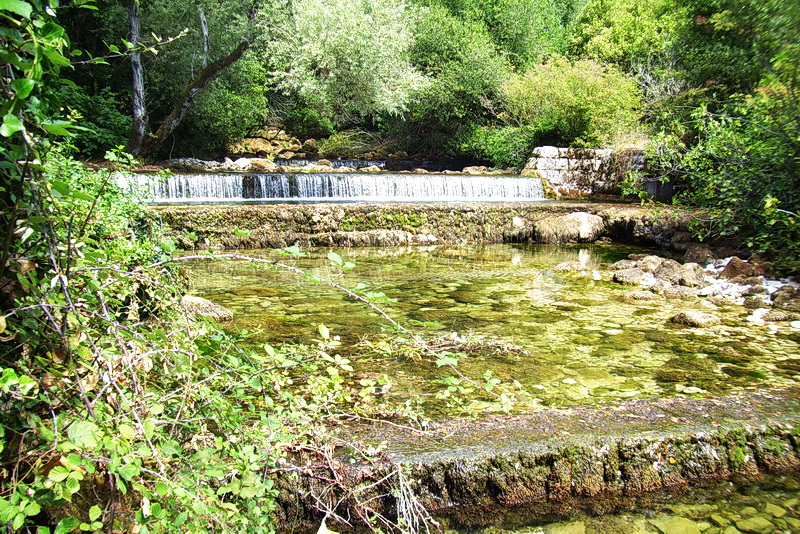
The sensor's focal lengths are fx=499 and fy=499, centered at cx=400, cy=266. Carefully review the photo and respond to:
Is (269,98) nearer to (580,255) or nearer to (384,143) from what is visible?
(384,143)

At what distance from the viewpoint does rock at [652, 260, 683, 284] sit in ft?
22.1

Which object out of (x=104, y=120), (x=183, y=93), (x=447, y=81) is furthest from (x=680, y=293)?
(x=447, y=81)

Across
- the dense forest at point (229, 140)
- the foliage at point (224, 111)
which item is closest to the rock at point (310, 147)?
the dense forest at point (229, 140)

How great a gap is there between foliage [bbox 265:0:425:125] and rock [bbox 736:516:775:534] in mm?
21234

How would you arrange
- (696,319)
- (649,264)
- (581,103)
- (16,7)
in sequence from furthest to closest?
1. (581,103)
2. (649,264)
3. (696,319)
4. (16,7)

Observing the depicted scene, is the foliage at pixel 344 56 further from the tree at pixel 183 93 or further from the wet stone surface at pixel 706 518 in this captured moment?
the wet stone surface at pixel 706 518

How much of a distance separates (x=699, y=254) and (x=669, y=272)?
1.71 metres

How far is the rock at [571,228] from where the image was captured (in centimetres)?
1107

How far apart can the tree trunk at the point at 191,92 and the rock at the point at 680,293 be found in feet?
40.5

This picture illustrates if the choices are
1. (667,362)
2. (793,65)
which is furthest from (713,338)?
(793,65)

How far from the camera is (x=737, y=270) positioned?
6824mm

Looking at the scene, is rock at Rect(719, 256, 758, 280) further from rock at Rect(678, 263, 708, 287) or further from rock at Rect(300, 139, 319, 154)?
rock at Rect(300, 139, 319, 154)

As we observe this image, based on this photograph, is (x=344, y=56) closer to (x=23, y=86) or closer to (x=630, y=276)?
(x=630, y=276)

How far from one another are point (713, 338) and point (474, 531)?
351 cm
